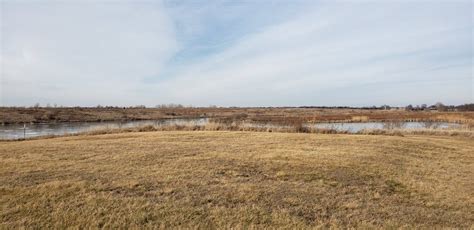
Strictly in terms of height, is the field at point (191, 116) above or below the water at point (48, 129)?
above

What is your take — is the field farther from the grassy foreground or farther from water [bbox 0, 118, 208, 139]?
the grassy foreground

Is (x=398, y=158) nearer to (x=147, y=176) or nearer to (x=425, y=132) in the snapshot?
(x=147, y=176)

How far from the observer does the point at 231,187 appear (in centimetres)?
811

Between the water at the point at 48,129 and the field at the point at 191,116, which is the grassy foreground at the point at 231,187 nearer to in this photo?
the water at the point at 48,129

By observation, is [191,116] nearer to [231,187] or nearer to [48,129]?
[48,129]

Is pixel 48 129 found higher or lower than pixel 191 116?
lower

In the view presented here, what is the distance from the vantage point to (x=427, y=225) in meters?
6.23

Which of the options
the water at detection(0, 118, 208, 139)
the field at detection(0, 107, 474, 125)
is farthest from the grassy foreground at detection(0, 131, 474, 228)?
the field at detection(0, 107, 474, 125)

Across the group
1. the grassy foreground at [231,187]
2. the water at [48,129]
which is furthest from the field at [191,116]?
the grassy foreground at [231,187]

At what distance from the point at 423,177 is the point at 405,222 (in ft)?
13.7

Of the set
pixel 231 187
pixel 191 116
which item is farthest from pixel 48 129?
pixel 191 116

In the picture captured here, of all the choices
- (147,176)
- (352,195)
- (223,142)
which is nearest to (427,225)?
(352,195)

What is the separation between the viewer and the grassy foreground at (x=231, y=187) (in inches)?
244

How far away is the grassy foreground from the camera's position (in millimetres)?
6191
